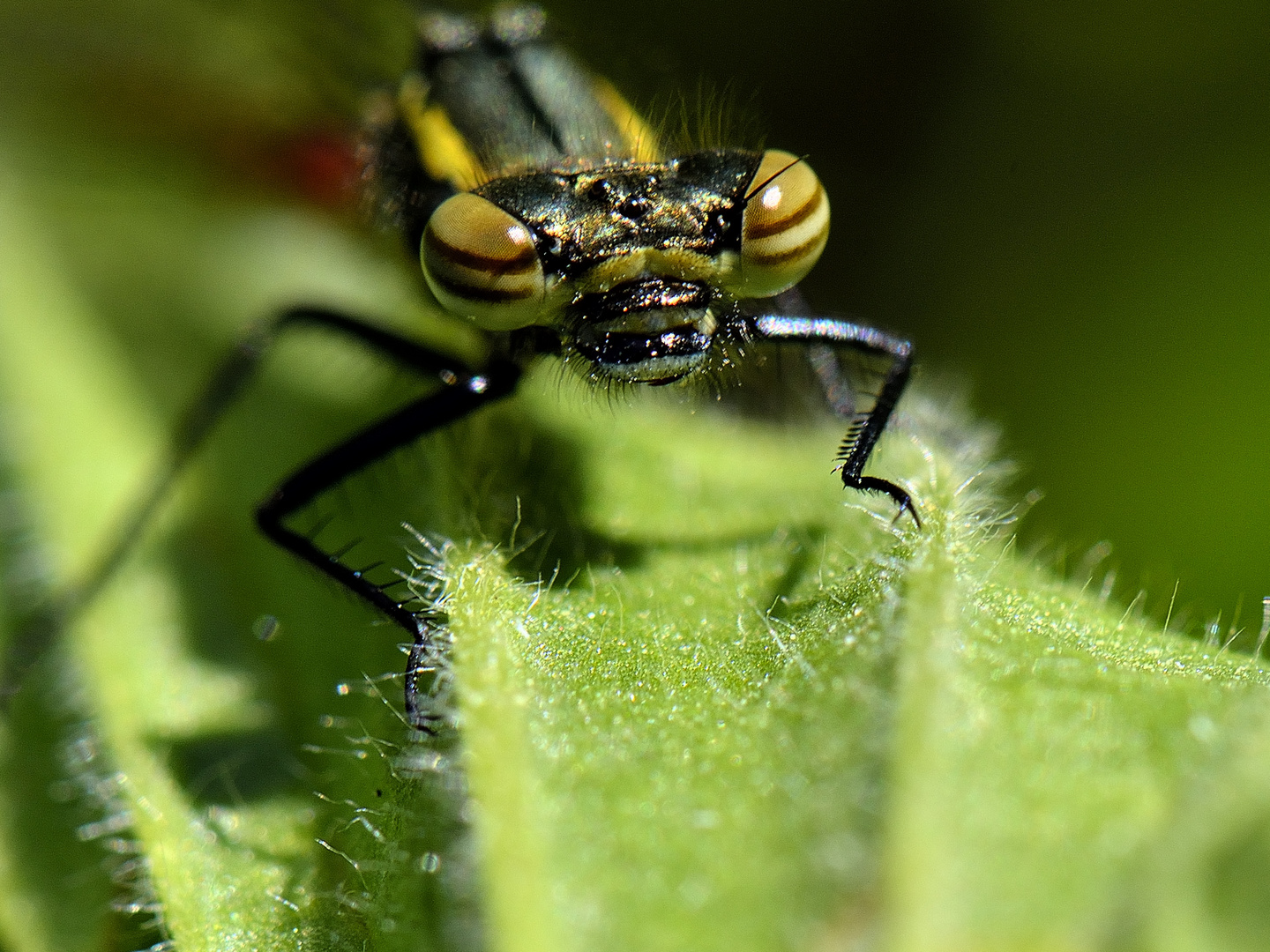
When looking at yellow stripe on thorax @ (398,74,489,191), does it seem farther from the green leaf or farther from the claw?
the claw

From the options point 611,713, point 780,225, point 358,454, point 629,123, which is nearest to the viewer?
point 611,713

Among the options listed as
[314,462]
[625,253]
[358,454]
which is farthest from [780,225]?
[314,462]

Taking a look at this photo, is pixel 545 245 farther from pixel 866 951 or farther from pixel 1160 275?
pixel 1160 275

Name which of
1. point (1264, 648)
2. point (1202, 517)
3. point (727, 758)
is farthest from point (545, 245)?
point (1202, 517)

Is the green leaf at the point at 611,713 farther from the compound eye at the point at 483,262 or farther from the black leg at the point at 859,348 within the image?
the compound eye at the point at 483,262

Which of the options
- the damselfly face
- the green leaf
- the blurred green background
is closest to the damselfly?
the damselfly face

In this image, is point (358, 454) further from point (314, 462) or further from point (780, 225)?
point (780, 225)

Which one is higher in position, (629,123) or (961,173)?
(961,173)
